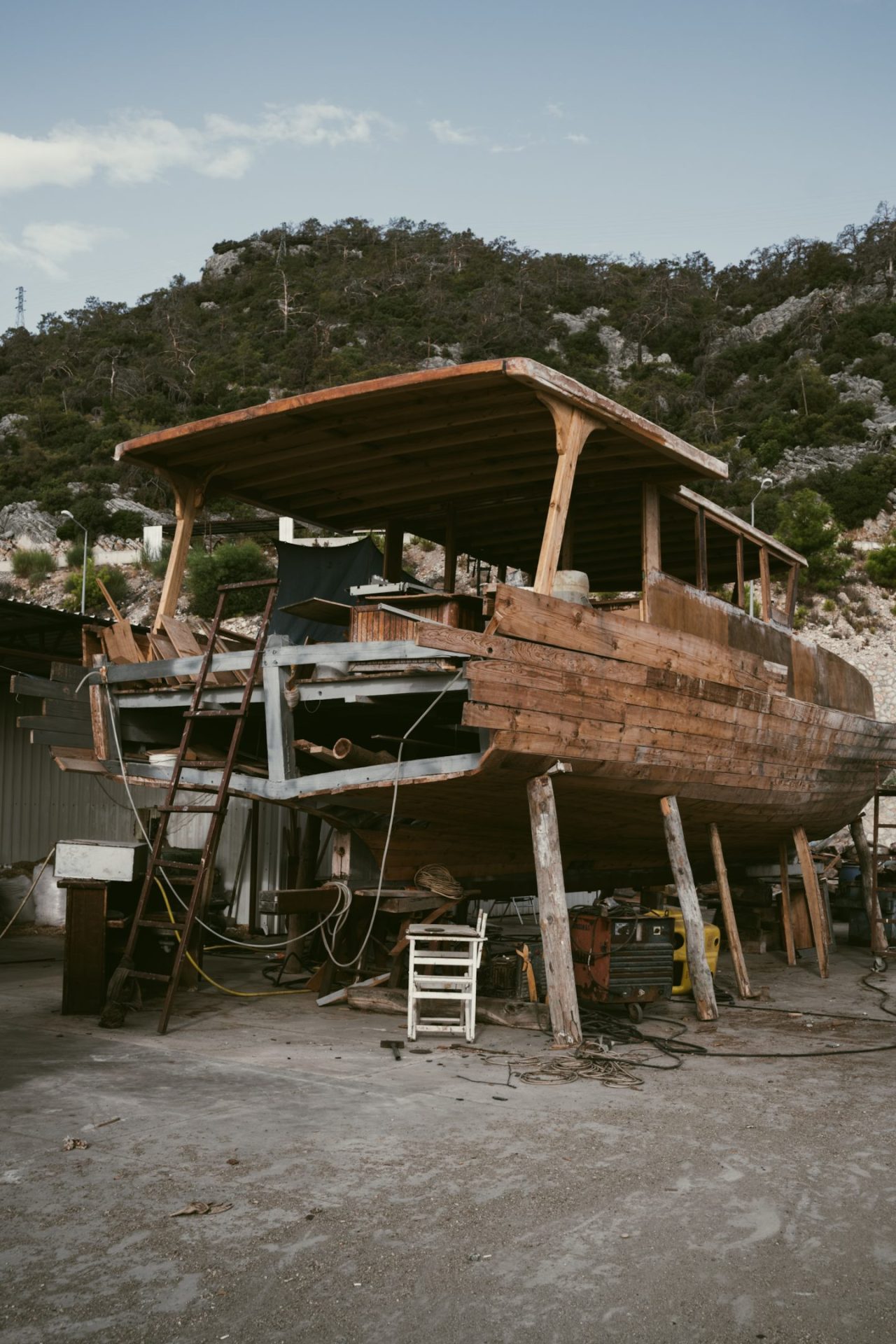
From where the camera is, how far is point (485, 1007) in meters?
8.51

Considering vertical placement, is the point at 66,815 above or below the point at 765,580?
below

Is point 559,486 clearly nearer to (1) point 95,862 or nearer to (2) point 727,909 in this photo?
(1) point 95,862

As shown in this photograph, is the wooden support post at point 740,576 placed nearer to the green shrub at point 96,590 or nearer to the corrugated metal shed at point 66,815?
the corrugated metal shed at point 66,815

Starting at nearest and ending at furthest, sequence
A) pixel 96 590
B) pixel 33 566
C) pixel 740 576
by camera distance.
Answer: pixel 740 576
pixel 96 590
pixel 33 566

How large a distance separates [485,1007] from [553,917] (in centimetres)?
127

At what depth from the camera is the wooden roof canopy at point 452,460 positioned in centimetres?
772

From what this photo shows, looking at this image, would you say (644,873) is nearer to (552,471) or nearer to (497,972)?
(497,972)

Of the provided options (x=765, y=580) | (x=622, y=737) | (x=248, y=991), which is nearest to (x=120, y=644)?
(x=248, y=991)

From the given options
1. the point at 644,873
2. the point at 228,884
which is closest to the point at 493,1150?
the point at 644,873

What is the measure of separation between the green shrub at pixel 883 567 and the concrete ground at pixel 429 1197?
42.2 m

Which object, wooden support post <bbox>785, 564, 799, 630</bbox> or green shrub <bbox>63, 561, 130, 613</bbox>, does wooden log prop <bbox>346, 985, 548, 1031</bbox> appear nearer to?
wooden support post <bbox>785, 564, 799, 630</bbox>

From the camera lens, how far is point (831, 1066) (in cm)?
721

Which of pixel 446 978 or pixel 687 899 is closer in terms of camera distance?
pixel 446 978

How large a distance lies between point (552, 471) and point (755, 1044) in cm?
481
